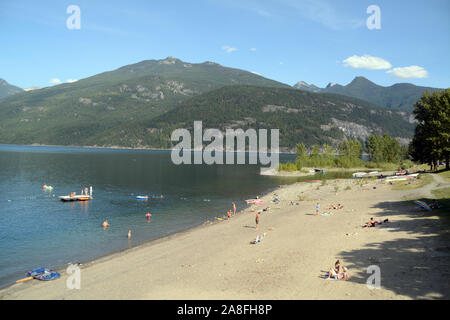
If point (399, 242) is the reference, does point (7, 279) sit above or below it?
below

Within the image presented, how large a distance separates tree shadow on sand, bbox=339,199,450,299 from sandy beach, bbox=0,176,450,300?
58mm

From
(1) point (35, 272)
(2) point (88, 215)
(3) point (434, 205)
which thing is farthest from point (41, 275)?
(3) point (434, 205)

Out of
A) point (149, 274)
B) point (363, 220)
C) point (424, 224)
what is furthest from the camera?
point (363, 220)

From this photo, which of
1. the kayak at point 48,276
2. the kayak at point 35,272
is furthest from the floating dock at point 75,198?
the kayak at point 48,276

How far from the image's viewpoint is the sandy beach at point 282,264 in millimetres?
21219

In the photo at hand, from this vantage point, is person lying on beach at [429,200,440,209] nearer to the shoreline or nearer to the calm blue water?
the shoreline

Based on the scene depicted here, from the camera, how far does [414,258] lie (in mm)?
24562

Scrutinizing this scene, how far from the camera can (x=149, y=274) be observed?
27219mm
